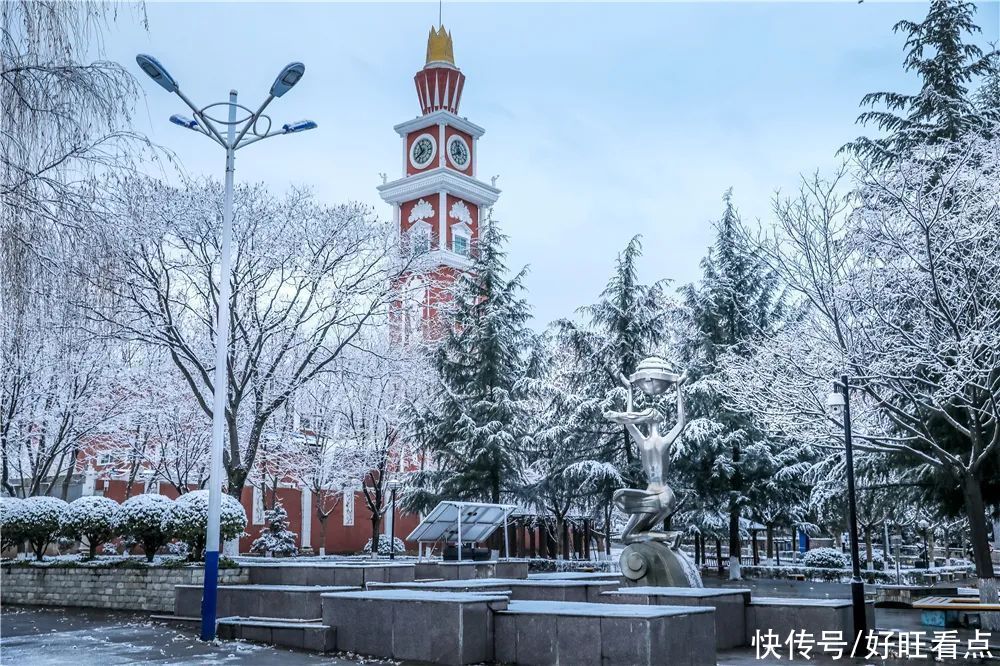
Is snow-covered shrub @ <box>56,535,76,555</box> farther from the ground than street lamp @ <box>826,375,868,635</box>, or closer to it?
closer to it

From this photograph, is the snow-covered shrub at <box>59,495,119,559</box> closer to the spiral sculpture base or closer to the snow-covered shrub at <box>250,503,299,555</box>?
the spiral sculpture base

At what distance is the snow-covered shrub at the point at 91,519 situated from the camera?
67.0 ft

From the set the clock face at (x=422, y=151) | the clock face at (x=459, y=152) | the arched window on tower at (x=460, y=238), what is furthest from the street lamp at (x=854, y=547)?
the clock face at (x=459, y=152)

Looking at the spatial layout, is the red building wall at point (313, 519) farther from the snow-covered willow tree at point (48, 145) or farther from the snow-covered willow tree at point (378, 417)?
the snow-covered willow tree at point (48, 145)

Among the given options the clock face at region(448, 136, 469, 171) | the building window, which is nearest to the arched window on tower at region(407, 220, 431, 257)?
the building window

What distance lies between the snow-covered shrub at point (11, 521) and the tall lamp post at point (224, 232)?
995 centimetres

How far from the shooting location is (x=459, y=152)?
6162 centimetres

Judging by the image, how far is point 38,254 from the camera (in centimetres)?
803

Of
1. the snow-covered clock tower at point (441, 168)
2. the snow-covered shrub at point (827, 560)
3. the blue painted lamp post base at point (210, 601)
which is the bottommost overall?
the snow-covered shrub at point (827, 560)

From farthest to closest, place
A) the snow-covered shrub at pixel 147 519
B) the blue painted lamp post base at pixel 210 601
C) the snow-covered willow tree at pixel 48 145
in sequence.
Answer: the snow-covered shrub at pixel 147 519 → the blue painted lamp post base at pixel 210 601 → the snow-covered willow tree at pixel 48 145

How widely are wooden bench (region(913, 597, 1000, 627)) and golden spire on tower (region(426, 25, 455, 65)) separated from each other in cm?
5374

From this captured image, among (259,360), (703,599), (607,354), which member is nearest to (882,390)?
(703,599)

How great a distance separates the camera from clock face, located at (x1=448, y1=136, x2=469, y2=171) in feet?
200

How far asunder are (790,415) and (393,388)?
1936 cm
